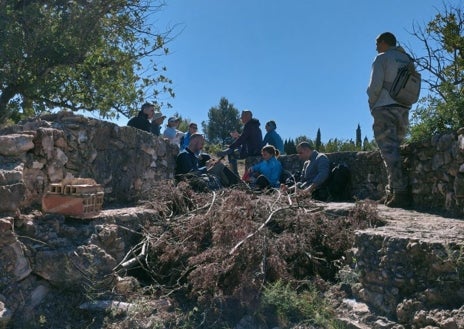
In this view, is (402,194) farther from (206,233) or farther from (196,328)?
(196,328)

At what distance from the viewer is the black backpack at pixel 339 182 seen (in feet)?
21.8

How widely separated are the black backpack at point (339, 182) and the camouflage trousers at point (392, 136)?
1275mm

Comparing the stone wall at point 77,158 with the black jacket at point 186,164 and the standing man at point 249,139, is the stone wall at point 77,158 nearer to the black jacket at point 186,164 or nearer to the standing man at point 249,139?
the black jacket at point 186,164

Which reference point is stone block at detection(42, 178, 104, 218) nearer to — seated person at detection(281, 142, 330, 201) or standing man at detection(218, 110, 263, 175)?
seated person at detection(281, 142, 330, 201)

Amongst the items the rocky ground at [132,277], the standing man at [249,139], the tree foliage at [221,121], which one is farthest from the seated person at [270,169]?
the tree foliage at [221,121]

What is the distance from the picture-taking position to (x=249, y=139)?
8.34 meters

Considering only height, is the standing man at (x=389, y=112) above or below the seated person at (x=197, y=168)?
above

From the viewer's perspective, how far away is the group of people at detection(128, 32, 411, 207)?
17.4ft

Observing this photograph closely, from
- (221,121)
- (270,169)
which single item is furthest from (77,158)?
(221,121)

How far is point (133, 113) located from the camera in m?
12.3

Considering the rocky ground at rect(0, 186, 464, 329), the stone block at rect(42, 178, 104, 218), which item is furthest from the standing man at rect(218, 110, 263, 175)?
the stone block at rect(42, 178, 104, 218)

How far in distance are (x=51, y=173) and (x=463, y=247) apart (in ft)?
11.1

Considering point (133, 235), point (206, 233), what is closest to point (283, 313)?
point (206, 233)

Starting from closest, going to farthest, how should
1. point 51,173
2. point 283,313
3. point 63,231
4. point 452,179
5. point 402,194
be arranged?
point 283,313
point 63,231
point 51,173
point 452,179
point 402,194
